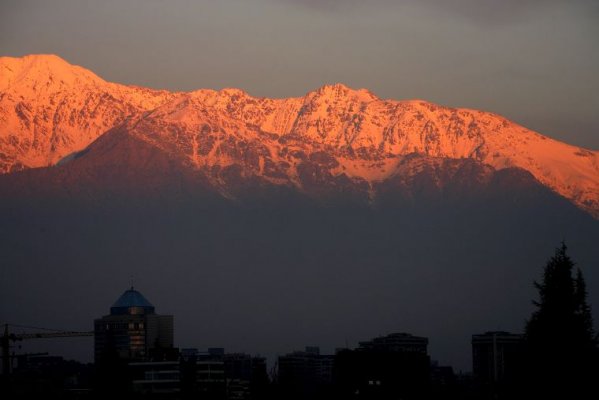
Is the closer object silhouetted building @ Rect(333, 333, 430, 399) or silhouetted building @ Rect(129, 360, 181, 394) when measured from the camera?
silhouetted building @ Rect(333, 333, 430, 399)

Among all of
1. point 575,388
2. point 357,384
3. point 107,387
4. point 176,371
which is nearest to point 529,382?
point 575,388

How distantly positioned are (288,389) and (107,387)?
22856 mm

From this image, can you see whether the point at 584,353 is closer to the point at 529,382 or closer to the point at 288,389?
the point at 529,382

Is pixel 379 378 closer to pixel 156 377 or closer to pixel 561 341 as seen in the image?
pixel 156 377

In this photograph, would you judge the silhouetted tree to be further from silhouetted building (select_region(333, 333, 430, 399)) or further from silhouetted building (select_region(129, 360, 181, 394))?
silhouetted building (select_region(129, 360, 181, 394))

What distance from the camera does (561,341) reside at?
5588 cm

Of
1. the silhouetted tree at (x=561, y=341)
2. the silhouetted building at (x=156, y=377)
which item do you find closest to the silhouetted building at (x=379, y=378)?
the silhouetted building at (x=156, y=377)

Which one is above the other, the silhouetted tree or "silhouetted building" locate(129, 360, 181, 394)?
"silhouetted building" locate(129, 360, 181, 394)

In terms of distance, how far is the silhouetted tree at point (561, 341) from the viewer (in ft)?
182

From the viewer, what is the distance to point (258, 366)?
122250 millimetres

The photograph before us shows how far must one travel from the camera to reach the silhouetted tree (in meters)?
55.3

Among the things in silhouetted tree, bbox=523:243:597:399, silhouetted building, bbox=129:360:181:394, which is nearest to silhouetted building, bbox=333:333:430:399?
silhouetted building, bbox=129:360:181:394

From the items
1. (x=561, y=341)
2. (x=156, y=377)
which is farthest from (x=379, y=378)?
(x=561, y=341)

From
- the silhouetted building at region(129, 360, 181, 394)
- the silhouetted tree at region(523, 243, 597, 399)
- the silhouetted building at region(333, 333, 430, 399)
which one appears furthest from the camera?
the silhouetted building at region(129, 360, 181, 394)
